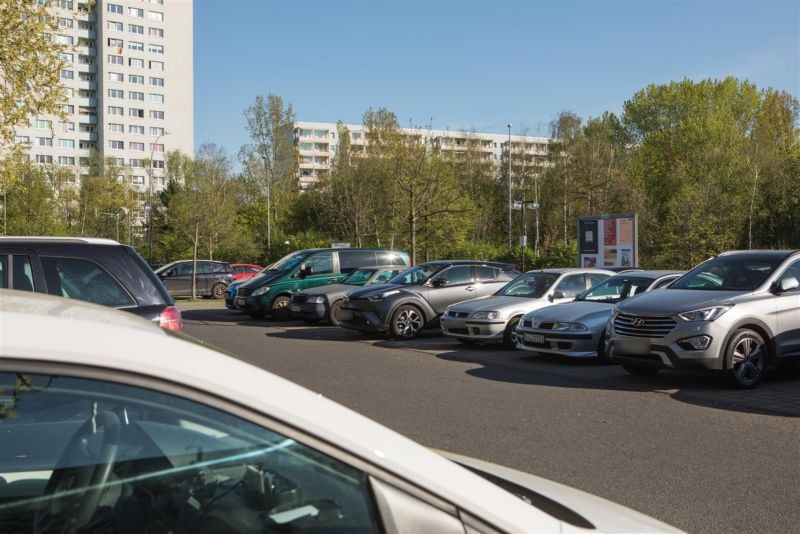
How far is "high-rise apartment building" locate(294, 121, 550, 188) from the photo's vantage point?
258 feet

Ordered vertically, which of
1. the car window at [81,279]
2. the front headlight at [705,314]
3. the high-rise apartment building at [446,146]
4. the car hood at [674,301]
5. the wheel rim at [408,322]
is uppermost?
the high-rise apartment building at [446,146]

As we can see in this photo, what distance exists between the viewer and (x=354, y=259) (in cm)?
2211

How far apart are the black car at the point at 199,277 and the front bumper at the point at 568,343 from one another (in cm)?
2241

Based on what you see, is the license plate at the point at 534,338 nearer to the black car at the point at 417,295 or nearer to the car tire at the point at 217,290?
the black car at the point at 417,295

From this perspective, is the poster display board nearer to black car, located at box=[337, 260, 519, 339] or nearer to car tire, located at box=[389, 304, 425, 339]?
black car, located at box=[337, 260, 519, 339]

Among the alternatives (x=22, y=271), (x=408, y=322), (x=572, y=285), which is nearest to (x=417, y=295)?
(x=408, y=322)

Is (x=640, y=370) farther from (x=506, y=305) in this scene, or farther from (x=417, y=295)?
(x=417, y=295)

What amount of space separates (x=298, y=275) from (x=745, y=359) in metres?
14.4

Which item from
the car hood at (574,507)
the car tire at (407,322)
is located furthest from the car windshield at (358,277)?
the car hood at (574,507)

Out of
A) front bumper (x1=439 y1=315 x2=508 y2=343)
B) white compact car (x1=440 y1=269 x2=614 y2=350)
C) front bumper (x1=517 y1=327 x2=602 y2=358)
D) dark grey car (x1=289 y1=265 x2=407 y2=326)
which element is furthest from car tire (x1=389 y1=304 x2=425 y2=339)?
front bumper (x1=517 y1=327 x2=602 y2=358)

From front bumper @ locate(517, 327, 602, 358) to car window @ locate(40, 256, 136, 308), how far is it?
7503mm

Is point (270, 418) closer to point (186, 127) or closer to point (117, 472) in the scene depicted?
point (117, 472)

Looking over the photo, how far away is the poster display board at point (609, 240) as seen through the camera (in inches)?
928

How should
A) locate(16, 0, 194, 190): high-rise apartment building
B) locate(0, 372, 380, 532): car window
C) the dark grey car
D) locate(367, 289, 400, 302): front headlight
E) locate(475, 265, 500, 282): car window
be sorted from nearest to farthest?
locate(0, 372, 380, 532): car window < locate(367, 289, 400, 302): front headlight < locate(475, 265, 500, 282): car window < the dark grey car < locate(16, 0, 194, 190): high-rise apartment building
